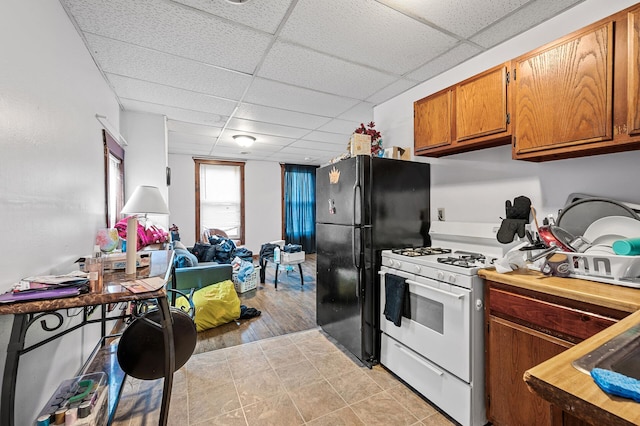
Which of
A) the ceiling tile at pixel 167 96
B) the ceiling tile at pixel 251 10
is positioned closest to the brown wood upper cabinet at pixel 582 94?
the ceiling tile at pixel 251 10

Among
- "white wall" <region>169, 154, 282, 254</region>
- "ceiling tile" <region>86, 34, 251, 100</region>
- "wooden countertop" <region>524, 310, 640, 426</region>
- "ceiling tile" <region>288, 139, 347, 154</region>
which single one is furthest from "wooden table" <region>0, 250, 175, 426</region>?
"white wall" <region>169, 154, 282, 254</region>

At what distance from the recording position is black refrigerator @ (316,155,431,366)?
2.25 m

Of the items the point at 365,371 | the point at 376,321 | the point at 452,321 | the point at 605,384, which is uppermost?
the point at 605,384

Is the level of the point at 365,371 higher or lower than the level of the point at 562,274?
lower

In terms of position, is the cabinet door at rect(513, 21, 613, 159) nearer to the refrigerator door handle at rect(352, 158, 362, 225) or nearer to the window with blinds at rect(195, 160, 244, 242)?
the refrigerator door handle at rect(352, 158, 362, 225)

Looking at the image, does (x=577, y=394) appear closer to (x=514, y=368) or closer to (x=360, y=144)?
(x=514, y=368)

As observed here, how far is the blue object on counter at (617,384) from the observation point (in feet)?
1.63

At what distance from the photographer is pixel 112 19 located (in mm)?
1780

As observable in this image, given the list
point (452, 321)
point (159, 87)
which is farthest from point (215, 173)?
point (452, 321)

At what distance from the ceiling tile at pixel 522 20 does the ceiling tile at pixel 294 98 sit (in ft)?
4.57

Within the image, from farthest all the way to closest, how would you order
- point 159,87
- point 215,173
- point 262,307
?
point 215,173 → point 262,307 → point 159,87

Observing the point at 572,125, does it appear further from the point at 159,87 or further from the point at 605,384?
the point at 159,87

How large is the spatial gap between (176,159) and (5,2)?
553cm

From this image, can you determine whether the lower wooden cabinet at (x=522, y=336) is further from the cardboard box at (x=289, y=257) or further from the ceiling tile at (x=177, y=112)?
the ceiling tile at (x=177, y=112)
